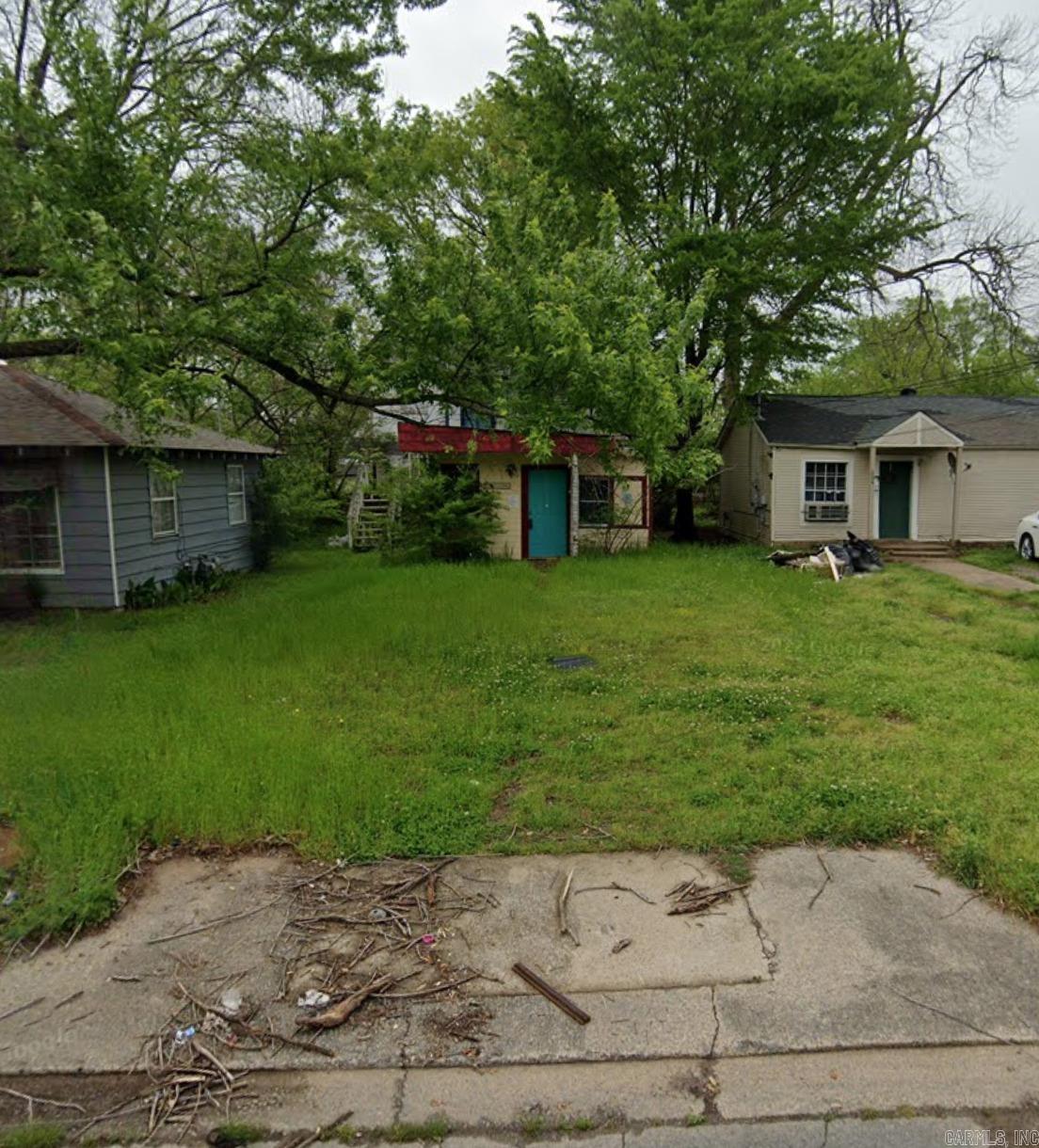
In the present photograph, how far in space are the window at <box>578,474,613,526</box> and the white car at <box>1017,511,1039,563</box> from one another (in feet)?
27.8

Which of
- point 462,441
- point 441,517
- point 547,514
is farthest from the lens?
point 547,514

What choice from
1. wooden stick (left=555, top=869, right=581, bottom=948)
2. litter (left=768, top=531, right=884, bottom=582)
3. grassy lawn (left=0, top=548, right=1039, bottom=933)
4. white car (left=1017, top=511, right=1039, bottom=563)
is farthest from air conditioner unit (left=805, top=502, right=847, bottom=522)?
wooden stick (left=555, top=869, right=581, bottom=948)

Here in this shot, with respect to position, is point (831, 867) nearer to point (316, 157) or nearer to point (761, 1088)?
point (761, 1088)

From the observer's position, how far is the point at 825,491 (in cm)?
1770

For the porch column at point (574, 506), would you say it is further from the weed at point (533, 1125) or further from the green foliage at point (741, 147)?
the weed at point (533, 1125)

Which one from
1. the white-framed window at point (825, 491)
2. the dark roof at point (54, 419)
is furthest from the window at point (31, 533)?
the white-framed window at point (825, 491)

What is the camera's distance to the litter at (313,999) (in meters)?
2.82

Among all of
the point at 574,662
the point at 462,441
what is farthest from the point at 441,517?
the point at 574,662

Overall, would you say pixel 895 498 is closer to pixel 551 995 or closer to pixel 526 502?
pixel 526 502

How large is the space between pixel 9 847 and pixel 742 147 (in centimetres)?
1813

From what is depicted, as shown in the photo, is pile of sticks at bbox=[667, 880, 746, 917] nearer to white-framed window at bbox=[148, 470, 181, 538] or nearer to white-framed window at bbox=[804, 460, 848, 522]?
white-framed window at bbox=[148, 470, 181, 538]

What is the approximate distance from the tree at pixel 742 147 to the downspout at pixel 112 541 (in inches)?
430

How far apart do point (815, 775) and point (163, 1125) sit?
12.5ft

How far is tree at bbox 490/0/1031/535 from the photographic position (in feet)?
51.4
